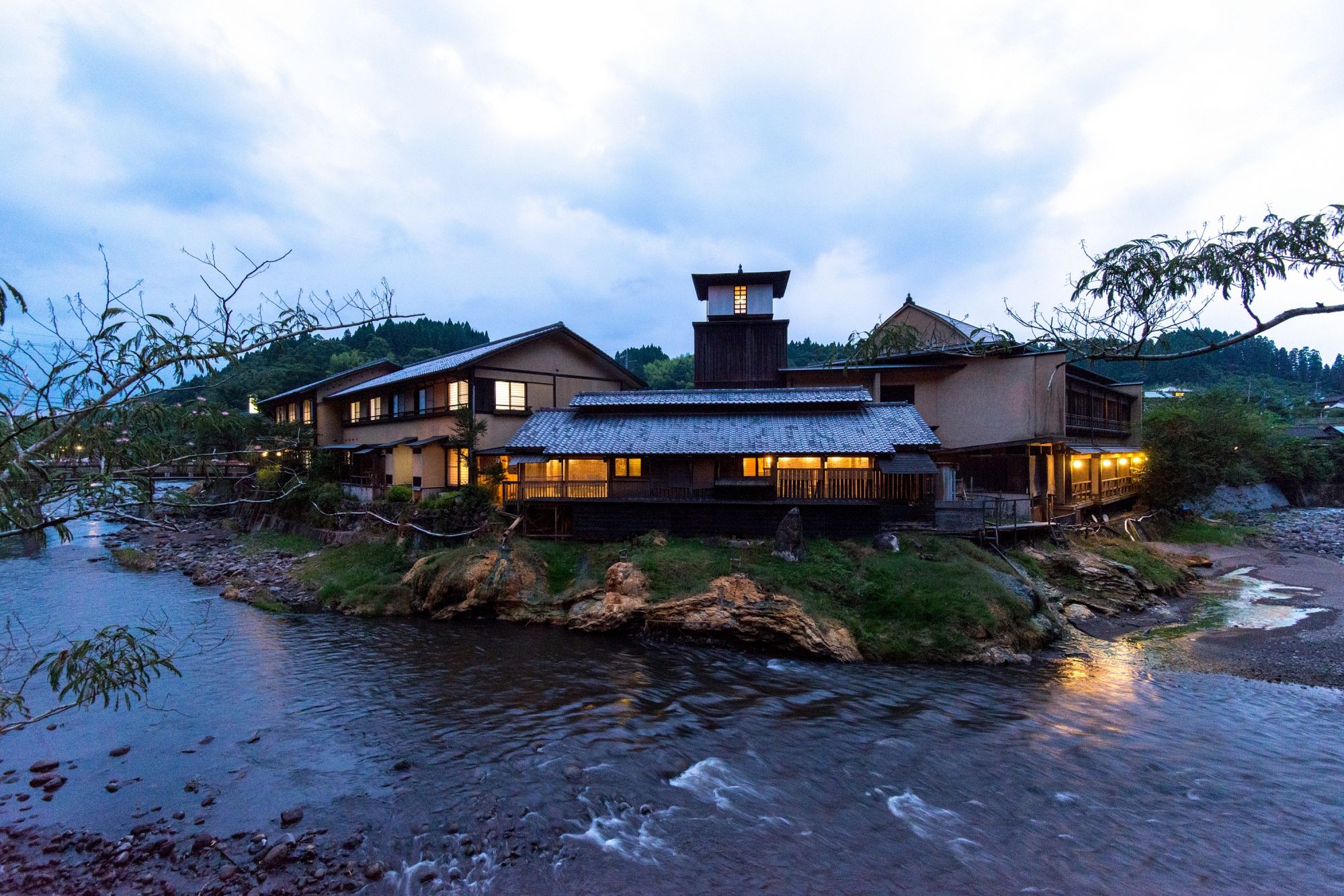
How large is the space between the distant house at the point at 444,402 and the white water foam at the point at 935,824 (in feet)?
65.6

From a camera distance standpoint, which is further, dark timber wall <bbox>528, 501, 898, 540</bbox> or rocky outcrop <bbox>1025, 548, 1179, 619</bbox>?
dark timber wall <bbox>528, 501, 898, 540</bbox>

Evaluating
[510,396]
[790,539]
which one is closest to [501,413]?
[510,396]

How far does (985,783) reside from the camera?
388 inches

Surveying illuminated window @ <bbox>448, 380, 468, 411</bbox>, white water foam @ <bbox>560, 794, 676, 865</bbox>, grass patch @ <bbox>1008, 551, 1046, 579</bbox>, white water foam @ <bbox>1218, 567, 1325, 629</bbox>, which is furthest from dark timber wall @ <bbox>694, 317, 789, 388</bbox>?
white water foam @ <bbox>560, 794, 676, 865</bbox>

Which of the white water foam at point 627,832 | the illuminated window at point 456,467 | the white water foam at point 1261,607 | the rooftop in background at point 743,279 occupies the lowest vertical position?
the white water foam at point 627,832

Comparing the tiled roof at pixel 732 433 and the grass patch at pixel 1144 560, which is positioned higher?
the tiled roof at pixel 732 433

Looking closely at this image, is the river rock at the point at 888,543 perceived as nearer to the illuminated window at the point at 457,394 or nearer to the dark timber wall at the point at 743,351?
the dark timber wall at the point at 743,351

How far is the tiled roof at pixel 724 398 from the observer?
24402mm

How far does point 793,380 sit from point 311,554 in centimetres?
2571

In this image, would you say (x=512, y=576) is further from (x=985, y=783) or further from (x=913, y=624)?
(x=985, y=783)

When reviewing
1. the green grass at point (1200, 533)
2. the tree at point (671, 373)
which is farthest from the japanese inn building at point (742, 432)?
the tree at point (671, 373)

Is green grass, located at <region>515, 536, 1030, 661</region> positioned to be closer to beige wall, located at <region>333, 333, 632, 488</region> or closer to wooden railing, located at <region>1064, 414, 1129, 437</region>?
beige wall, located at <region>333, 333, 632, 488</region>

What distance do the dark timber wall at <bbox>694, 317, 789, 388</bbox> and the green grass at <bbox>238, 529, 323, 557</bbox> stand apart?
866 inches

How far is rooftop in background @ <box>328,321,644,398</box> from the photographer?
27.8m
